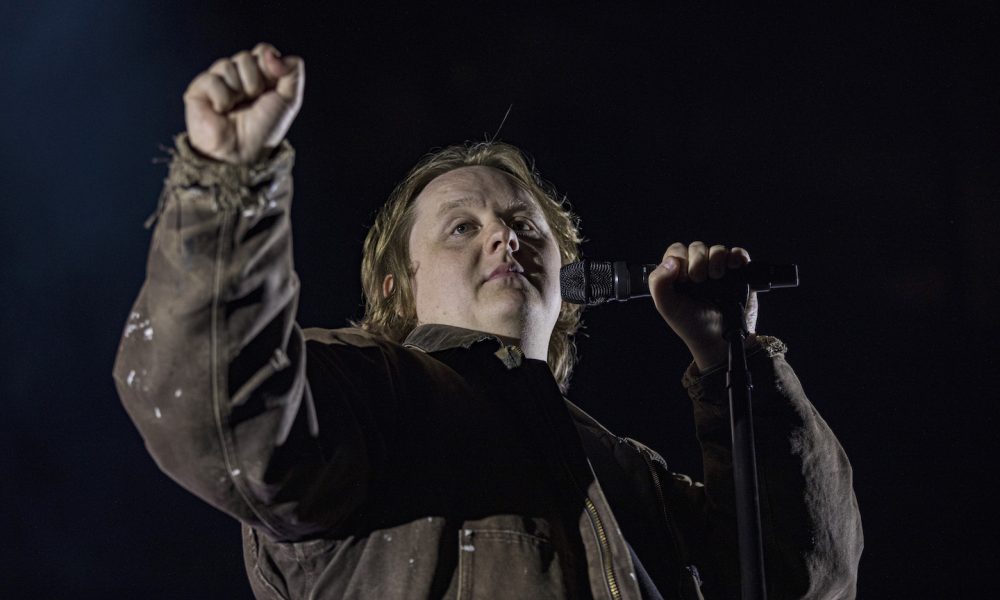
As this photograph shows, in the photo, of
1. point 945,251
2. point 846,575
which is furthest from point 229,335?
point 945,251

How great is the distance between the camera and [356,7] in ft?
10.2

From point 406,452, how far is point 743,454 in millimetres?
610

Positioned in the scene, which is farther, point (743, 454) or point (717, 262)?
point (717, 262)

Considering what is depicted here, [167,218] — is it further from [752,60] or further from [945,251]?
[945,251]

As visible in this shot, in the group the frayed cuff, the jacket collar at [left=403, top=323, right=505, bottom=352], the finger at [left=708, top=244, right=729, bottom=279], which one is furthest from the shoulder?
the finger at [left=708, top=244, right=729, bottom=279]

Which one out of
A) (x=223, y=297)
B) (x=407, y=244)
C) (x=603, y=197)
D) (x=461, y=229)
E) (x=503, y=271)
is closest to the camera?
(x=223, y=297)

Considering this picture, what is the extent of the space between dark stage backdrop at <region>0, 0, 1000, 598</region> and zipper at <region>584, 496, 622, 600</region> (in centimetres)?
162

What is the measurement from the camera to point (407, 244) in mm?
Result: 2428

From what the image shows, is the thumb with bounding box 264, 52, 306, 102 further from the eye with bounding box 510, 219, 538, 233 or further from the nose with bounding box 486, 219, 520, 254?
the eye with bounding box 510, 219, 538, 233

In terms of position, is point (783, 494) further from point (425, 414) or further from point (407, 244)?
point (407, 244)

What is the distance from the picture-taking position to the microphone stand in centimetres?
137

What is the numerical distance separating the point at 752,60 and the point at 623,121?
1.84 feet

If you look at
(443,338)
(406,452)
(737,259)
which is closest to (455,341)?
(443,338)

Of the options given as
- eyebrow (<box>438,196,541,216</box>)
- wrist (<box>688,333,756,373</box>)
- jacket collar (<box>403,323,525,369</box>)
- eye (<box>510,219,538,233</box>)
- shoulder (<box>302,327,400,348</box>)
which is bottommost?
wrist (<box>688,333,756,373</box>)
